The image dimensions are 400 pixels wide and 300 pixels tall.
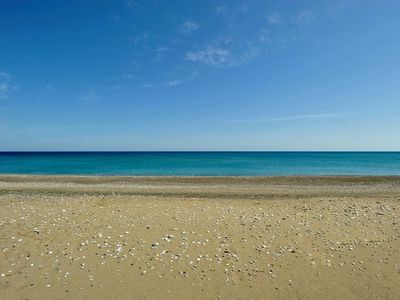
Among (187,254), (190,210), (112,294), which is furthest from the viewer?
(190,210)

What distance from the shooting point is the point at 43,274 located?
8531 millimetres

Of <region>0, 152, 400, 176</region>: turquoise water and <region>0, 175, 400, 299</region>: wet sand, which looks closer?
<region>0, 175, 400, 299</region>: wet sand

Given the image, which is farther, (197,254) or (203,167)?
(203,167)

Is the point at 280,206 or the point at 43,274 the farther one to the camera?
the point at 280,206

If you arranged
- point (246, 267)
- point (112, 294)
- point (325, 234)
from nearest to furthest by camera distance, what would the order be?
point (112, 294) → point (246, 267) → point (325, 234)

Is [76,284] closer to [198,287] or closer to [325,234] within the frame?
[198,287]

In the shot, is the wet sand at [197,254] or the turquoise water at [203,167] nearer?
the wet sand at [197,254]

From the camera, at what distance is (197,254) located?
982 cm

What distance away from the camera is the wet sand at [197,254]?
26.2 ft

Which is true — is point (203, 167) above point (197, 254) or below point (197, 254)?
below

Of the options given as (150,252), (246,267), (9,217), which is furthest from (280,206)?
(9,217)

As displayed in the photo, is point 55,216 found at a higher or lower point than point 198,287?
higher

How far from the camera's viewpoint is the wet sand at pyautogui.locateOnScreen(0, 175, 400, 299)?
798 centimetres

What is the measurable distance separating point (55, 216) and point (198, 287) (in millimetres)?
9452
